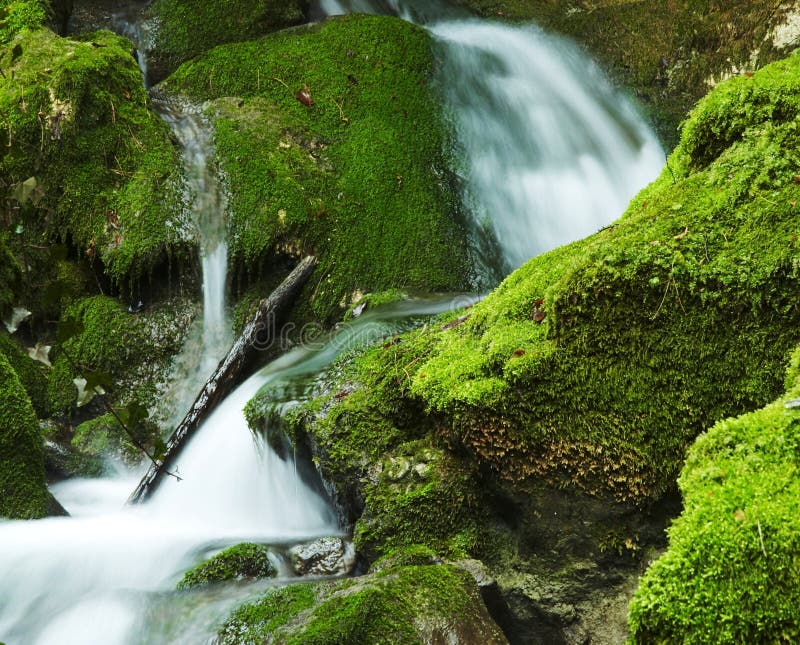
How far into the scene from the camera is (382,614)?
2846 millimetres

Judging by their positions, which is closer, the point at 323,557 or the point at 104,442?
the point at 323,557

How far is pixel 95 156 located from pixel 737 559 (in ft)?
24.4

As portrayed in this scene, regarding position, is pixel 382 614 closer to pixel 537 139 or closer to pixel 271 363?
pixel 271 363

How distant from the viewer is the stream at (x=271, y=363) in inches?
142

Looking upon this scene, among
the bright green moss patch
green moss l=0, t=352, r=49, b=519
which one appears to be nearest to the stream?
green moss l=0, t=352, r=49, b=519

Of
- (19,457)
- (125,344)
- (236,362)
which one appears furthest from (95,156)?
(19,457)

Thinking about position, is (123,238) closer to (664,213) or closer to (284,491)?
(284,491)

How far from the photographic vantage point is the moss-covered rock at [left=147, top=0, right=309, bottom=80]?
32.0ft

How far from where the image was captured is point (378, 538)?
364cm

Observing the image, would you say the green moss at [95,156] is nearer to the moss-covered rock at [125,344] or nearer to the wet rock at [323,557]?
the moss-covered rock at [125,344]

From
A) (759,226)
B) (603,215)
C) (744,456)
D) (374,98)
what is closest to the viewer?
(744,456)

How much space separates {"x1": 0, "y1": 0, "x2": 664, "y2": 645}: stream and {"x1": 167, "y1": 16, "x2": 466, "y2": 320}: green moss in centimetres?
37

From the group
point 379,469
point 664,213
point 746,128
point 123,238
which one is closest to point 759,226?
point 664,213

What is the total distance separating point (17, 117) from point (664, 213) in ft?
22.5
